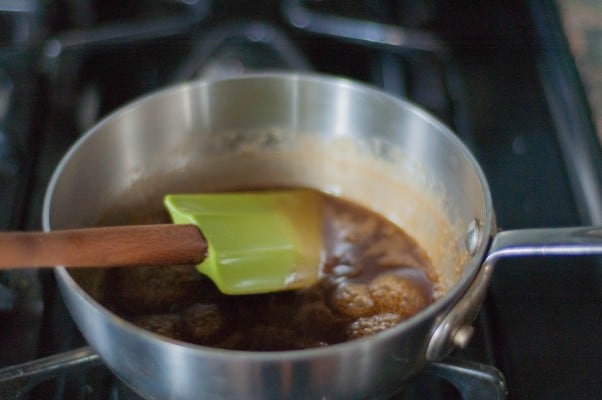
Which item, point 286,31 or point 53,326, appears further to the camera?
point 286,31

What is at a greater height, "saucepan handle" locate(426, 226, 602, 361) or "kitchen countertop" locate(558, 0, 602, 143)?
"kitchen countertop" locate(558, 0, 602, 143)

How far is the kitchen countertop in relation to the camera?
0.85 metres

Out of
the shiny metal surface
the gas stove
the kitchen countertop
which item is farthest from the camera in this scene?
the kitchen countertop

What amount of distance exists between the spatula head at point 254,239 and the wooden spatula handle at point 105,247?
0.11 feet

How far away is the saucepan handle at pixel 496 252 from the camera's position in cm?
53

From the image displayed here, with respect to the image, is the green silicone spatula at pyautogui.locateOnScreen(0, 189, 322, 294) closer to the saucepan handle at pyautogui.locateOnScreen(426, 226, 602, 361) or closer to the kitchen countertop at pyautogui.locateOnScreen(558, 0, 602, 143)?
the saucepan handle at pyautogui.locateOnScreen(426, 226, 602, 361)

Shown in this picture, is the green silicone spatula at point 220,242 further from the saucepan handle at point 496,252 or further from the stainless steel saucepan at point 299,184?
Answer: the saucepan handle at point 496,252

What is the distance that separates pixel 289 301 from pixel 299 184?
20cm

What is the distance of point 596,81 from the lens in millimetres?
853

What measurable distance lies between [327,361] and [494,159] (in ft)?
1.37

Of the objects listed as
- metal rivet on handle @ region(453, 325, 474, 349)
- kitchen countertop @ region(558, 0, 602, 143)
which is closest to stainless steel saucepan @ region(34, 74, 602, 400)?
metal rivet on handle @ region(453, 325, 474, 349)

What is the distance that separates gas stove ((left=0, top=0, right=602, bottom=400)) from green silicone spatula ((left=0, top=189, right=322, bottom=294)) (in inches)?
3.4

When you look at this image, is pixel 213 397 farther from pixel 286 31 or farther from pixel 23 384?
pixel 286 31

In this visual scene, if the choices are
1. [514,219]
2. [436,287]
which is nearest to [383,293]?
[436,287]
